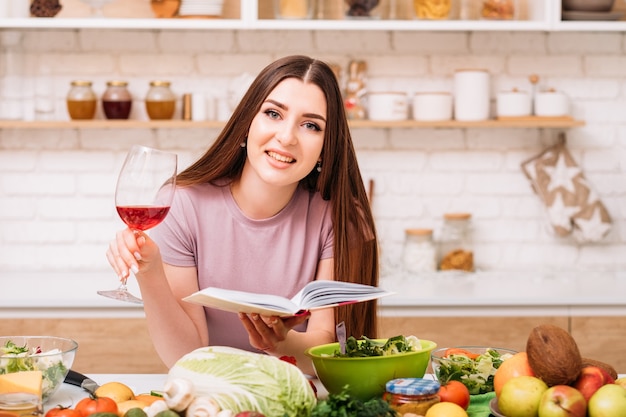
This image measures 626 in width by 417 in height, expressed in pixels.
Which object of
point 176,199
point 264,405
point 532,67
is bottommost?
point 264,405

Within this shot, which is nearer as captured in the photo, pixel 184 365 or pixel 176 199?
pixel 184 365

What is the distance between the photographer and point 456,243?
12.4 feet

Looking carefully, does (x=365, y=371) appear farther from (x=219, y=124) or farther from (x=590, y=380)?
(x=219, y=124)

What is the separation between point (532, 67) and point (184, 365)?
2859mm

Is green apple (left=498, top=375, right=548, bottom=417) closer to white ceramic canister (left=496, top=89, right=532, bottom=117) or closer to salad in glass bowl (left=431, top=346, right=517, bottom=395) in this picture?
salad in glass bowl (left=431, top=346, right=517, bottom=395)

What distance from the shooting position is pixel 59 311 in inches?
125

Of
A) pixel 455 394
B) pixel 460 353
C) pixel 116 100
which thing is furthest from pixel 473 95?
pixel 455 394

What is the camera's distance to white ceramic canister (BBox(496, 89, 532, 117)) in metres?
3.69

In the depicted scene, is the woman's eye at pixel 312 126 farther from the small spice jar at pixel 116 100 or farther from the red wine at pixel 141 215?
the small spice jar at pixel 116 100

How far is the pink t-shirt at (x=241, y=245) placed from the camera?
2.24m

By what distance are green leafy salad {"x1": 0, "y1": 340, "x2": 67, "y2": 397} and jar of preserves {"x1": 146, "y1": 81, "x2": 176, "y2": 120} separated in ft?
6.85

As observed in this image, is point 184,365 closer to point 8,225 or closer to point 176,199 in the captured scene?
point 176,199

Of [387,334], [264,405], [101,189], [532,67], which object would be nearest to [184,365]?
[264,405]

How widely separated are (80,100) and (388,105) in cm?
126
